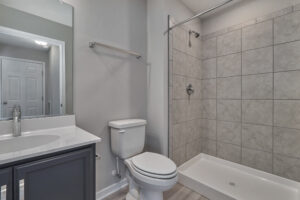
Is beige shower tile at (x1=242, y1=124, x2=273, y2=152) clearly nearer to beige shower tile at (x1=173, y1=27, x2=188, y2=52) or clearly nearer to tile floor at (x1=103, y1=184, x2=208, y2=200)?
tile floor at (x1=103, y1=184, x2=208, y2=200)

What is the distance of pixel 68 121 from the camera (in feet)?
4.46

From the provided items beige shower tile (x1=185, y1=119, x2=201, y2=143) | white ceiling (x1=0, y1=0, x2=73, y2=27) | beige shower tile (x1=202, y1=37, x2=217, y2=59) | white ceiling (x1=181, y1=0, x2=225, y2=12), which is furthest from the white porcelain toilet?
white ceiling (x1=181, y1=0, x2=225, y2=12)

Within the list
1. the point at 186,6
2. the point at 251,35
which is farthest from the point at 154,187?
the point at 186,6

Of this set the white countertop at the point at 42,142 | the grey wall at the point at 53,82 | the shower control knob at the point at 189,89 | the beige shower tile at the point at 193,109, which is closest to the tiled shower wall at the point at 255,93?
the beige shower tile at the point at 193,109

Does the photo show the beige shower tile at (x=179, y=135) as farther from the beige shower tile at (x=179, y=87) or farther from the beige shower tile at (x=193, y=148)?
the beige shower tile at (x=179, y=87)

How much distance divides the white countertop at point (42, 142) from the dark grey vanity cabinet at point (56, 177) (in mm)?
49

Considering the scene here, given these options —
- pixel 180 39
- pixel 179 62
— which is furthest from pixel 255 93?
pixel 180 39

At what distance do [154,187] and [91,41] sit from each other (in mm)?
1488

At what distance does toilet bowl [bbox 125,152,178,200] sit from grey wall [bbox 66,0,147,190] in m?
0.46

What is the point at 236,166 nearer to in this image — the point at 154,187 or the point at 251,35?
the point at 154,187

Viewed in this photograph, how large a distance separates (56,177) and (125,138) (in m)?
0.73

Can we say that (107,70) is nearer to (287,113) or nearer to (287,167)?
(287,113)

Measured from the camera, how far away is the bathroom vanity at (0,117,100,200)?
0.74m

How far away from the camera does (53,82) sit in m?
1.33
